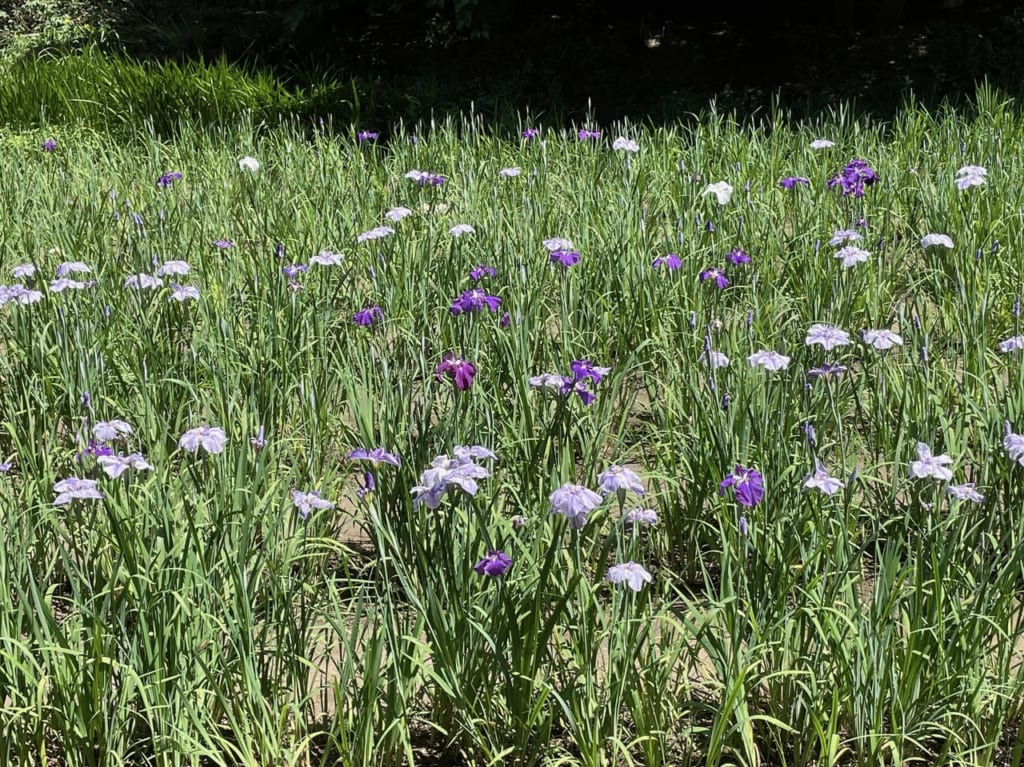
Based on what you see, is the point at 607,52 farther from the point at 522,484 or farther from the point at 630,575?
the point at 630,575

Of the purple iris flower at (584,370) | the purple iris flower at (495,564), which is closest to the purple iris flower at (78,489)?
the purple iris flower at (495,564)

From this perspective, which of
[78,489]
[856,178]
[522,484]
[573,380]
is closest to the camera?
[78,489]

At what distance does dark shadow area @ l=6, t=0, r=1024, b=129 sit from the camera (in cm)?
751

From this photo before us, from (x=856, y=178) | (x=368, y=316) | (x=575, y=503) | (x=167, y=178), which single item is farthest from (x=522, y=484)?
(x=167, y=178)

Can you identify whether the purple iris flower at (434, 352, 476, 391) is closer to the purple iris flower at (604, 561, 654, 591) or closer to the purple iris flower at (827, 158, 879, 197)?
the purple iris flower at (604, 561, 654, 591)

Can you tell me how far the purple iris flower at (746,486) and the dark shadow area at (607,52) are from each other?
5.51 meters

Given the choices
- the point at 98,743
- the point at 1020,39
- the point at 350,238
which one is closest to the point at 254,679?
the point at 98,743

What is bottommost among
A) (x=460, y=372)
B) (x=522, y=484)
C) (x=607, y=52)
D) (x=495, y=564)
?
(x=522, y=484)

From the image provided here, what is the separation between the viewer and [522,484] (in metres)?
2.35

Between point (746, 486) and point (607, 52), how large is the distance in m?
7.10

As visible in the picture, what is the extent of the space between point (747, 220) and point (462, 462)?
244cm

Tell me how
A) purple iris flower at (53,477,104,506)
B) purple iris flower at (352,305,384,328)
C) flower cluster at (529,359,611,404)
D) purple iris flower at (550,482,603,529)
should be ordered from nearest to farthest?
1. purple iris flower at (550,482,603,529)
2. purple iris flower at (53,477,104,506)
3. flower cluster at (529,359,611,404)
4. purple iris flower at (352,305,384,328)

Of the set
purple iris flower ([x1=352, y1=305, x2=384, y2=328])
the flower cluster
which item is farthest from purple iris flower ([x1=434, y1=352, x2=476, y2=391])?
purple iris flower ([x1=352, y1=305, x2=384, y2=328])

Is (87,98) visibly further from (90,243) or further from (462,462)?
(462,462)
